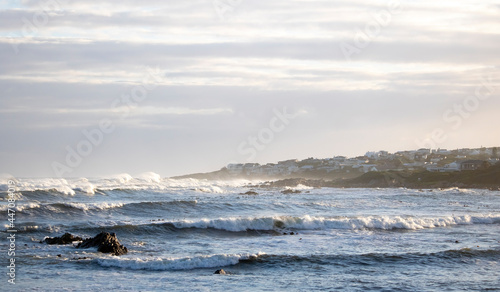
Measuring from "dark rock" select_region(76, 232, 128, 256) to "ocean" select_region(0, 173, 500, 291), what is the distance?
36 centimetres

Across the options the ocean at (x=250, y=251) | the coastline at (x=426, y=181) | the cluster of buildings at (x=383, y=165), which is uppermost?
the cluster of buildings at (x=383, y=165)

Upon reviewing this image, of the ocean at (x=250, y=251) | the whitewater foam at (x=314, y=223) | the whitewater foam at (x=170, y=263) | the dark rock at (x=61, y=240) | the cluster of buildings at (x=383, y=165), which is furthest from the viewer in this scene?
the cluster of buildings at (x=383, y=165)

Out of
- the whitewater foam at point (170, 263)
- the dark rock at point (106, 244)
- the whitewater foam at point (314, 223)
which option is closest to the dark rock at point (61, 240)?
the dark rock at point (106, 244)

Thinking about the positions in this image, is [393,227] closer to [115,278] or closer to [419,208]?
[419,208]

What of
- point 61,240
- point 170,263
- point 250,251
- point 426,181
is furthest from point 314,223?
point 426,181

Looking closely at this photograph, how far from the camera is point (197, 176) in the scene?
495ft

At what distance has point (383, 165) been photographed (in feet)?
391

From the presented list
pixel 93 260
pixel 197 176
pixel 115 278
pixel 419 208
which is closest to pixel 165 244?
pixel 93 260

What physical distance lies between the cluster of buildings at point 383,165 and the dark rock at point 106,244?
270 ft

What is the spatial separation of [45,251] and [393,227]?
19.7 m

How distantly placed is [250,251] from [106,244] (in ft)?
19.7

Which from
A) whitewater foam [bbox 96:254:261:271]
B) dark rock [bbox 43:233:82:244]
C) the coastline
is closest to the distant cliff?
the coastline

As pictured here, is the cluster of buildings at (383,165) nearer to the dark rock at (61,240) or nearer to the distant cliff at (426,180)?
the distant cliff at (426,180)

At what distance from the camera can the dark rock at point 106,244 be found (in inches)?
816
